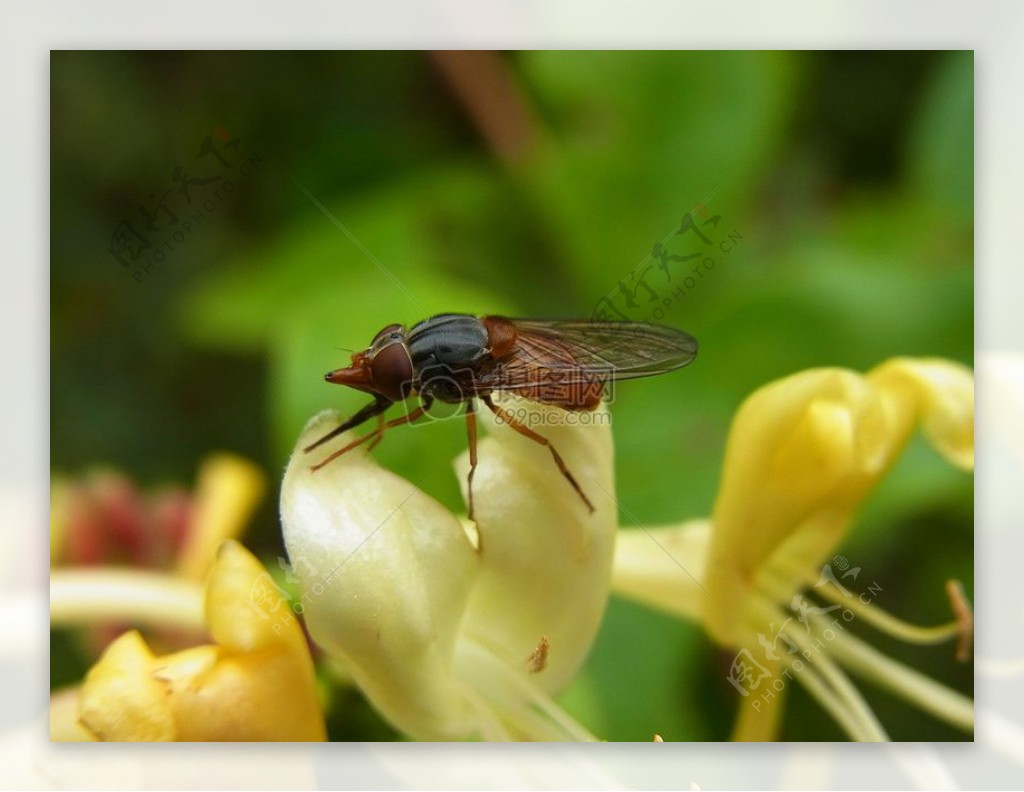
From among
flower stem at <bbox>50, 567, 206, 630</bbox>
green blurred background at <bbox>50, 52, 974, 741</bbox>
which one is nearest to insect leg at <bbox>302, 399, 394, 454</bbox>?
green blurred background at <bbox>50, 52, 974, 741</bbox>

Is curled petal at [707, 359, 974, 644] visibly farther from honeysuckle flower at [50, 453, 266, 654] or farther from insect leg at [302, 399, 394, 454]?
honeysuckle flower at [50, 453, 266, 654]

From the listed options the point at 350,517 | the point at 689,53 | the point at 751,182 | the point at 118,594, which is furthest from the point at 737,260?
the point at 118,594

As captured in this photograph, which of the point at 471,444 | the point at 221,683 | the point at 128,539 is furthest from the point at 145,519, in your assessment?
the point at 471,444

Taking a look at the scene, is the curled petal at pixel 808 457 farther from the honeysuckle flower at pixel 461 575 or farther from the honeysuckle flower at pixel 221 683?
the honeysuckle flower at pixel 221 683

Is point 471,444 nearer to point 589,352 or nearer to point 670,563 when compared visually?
point 589,352

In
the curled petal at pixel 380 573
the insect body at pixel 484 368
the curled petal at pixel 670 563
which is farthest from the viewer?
the curled petal at pixel 670 563

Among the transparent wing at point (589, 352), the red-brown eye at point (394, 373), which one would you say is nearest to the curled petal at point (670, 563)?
the transparent wing at point (589, 352)
